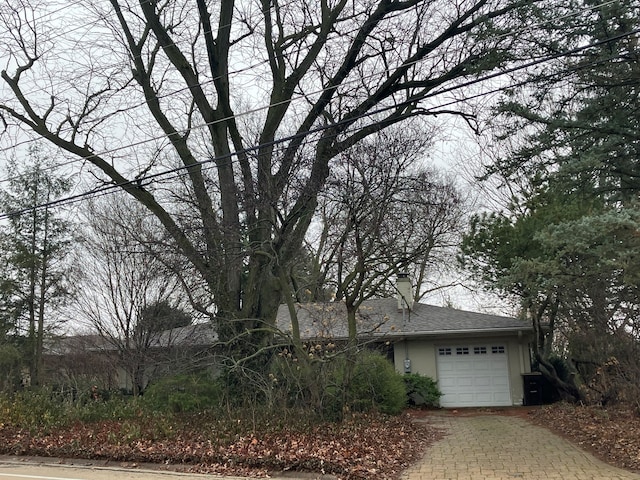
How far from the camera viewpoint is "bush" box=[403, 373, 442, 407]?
18578mm

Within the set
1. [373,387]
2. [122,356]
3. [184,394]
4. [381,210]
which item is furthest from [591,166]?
[122,356]

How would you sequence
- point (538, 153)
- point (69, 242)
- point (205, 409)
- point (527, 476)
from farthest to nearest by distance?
point (69, 242), point (205, 409), point (538, 153), point (527, 476)

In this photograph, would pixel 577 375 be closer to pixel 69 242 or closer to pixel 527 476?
pixel 527 476

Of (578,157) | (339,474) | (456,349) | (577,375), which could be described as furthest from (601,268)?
(456,349)

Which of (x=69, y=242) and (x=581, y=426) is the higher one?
(x=69, y=242)

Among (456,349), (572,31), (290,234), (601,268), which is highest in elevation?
(572,31)

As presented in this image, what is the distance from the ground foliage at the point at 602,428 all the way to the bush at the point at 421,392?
3.64 meters

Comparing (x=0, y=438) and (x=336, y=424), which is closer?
(x=336, y=424)

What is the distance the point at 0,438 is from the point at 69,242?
1151 centimetres

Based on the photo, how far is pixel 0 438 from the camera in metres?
12.4

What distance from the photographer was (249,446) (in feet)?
32.0

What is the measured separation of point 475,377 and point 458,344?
119 centimetres

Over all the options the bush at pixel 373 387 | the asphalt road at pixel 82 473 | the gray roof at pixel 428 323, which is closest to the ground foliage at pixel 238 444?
the asphalt road at pixel 82 473

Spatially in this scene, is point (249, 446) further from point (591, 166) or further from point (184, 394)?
point (591, 166)
